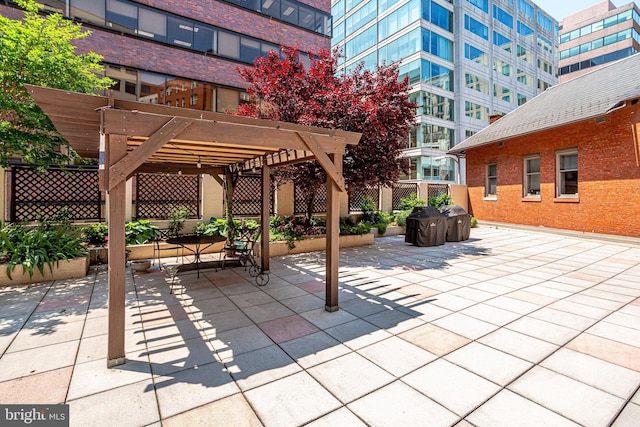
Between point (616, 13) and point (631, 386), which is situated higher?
point (616, 13)

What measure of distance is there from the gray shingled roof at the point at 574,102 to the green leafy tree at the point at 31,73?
1468cm

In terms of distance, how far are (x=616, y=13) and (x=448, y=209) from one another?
165 ft

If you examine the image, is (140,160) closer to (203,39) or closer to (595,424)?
(595,424)

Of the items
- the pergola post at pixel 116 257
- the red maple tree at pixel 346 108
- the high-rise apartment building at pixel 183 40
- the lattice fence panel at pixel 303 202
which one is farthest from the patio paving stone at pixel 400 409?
the high-rise apartment building at pixel 183 40

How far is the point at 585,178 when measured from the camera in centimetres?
1097

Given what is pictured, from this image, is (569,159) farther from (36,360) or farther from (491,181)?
(36,360)

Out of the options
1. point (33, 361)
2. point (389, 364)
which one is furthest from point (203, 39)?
point (389, 364)

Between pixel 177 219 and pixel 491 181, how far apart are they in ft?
46.8

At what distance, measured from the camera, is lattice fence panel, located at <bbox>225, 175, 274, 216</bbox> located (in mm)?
10523

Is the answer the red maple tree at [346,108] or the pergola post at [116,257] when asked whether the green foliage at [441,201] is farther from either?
the pergola post at [116,257]

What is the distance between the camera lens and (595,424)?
2236mm

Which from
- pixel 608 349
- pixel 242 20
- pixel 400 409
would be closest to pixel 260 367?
pixel 400 409

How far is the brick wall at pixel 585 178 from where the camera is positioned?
A: 984 centimetres

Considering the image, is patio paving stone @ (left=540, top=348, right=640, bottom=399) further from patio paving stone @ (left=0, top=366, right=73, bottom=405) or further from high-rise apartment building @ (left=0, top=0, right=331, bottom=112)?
high-rise apartment building @ (left=0, top=0, right=331, bottom=112)
